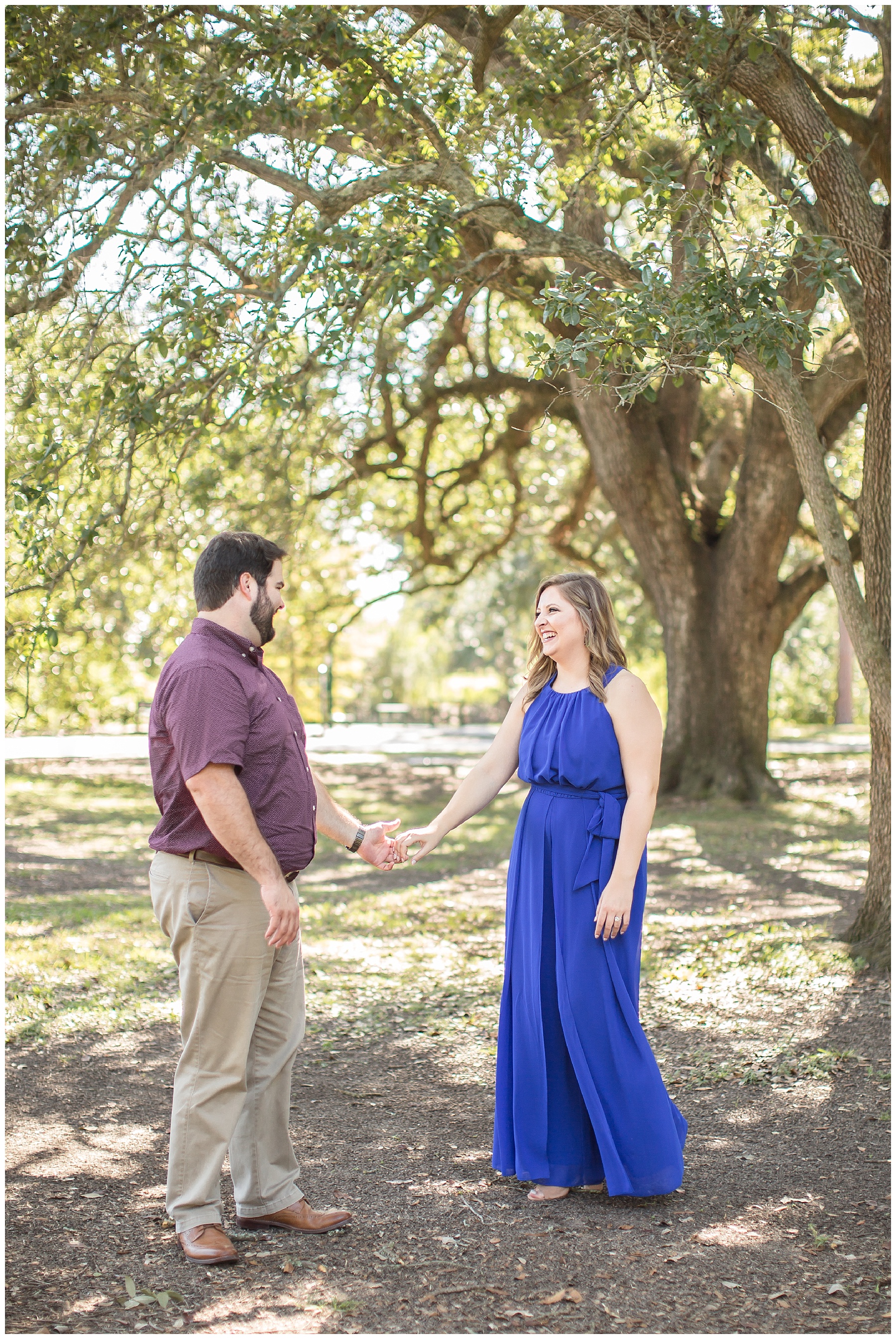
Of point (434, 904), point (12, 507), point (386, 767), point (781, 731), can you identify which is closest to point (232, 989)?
point (12, 507)

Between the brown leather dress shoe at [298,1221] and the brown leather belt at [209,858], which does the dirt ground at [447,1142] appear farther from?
the brown leather belt at [209,858]

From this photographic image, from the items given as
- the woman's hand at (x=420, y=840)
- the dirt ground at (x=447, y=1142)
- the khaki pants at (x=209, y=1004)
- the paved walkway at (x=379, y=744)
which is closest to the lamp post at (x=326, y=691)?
the paved walkway at (x=379, y=744)

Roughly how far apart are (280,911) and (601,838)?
3.83ft

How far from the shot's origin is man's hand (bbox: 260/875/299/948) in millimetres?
3328

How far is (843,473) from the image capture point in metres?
17.2

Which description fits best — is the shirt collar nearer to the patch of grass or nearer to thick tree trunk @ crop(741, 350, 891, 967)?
the patch of grass

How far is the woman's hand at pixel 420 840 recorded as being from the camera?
4.34m

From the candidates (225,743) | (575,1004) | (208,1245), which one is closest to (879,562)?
(575,1004)

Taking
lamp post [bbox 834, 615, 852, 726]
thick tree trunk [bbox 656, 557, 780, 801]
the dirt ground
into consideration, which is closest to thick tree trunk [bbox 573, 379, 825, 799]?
thick tree trunk [bbox 656, 557, 780, 801]

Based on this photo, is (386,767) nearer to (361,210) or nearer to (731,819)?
(731,819)

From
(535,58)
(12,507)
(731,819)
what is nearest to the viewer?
(12,507)

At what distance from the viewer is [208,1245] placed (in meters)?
3.38

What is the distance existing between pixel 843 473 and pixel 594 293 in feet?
41.0

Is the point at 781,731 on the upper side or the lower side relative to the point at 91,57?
lower
